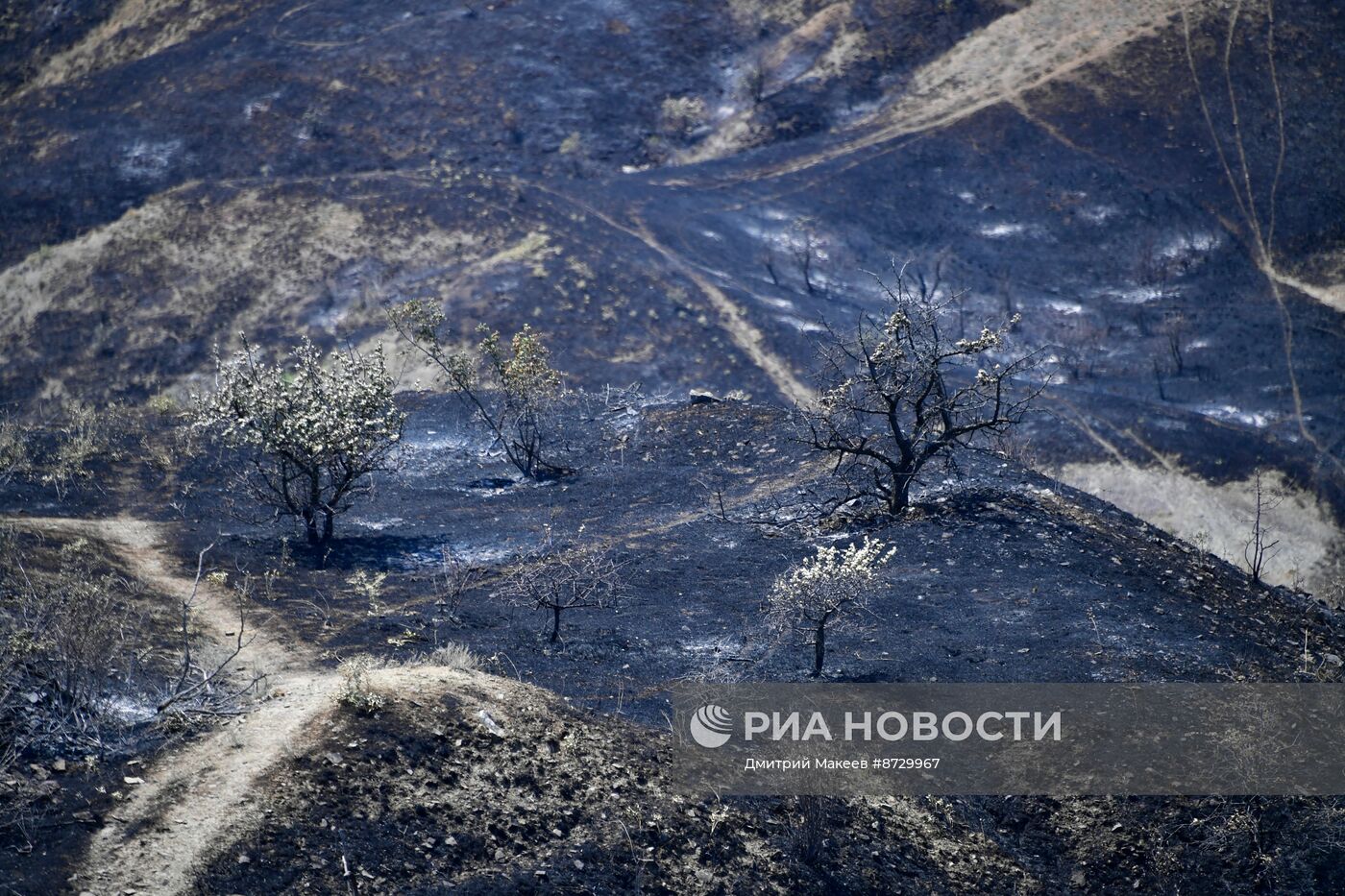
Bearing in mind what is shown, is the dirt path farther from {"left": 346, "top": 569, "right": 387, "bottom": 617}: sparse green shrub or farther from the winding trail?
the winding trail

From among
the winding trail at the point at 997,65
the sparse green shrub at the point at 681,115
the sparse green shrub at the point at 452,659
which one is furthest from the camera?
the sparse green shrub at the point at 681,115

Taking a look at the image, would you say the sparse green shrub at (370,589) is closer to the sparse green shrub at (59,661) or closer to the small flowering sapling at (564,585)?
the small flowering sapling at (564,585)

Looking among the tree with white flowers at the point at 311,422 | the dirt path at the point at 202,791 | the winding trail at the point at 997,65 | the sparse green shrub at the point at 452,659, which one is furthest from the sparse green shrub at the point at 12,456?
the winding trail at the point at 997,65

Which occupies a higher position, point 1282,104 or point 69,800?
point 1282,104

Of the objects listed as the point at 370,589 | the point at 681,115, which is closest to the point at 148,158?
the point at 681,115

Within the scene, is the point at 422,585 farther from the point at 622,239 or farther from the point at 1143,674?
the point at 622,239

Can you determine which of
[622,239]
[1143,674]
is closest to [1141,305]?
[622,239]

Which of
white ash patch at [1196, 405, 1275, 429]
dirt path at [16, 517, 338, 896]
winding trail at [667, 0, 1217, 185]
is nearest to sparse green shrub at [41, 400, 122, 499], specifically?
dirt path at [16, 517, 338, 896]
